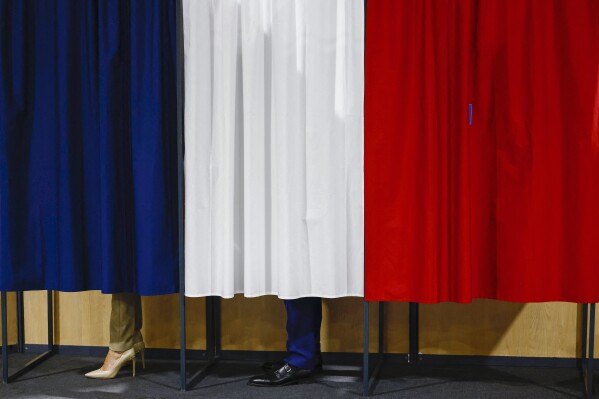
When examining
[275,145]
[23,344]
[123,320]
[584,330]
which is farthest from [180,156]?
[584,330]

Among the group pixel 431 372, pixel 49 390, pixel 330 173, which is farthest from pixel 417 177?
pixel 49 390

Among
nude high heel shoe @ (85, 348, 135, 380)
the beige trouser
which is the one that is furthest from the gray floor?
the beige trouser

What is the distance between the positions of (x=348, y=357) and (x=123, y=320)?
1143 mm

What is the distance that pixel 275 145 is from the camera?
2580mm

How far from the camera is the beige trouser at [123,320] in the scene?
2.78 metres

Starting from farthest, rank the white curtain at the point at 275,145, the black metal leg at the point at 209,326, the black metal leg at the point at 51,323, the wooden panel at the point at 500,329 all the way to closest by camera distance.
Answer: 1. the black metal leg at the point at 51,323
2. the black metal leg at the point at 209,326
3. the wooden panel at the point at 500,329
4. the white curtain at the point at 275,145

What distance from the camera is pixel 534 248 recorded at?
2428 millimetres

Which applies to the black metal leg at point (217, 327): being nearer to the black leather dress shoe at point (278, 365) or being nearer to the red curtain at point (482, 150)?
the black leather dress shoe at point (278, 365)

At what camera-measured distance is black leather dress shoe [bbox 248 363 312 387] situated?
270cm

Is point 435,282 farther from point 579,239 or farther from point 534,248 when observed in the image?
point 579,239

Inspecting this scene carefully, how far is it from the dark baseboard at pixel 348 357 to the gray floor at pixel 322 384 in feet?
0.16

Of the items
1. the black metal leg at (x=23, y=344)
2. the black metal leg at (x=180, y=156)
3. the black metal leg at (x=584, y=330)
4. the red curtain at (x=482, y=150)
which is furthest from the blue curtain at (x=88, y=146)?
the black metal leg at (x=584, y=330)

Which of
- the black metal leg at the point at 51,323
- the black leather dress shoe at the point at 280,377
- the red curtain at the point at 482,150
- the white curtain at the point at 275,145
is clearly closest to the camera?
the red curtain at the point at 482,150

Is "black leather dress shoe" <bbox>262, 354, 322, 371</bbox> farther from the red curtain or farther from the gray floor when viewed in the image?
the red curtain
